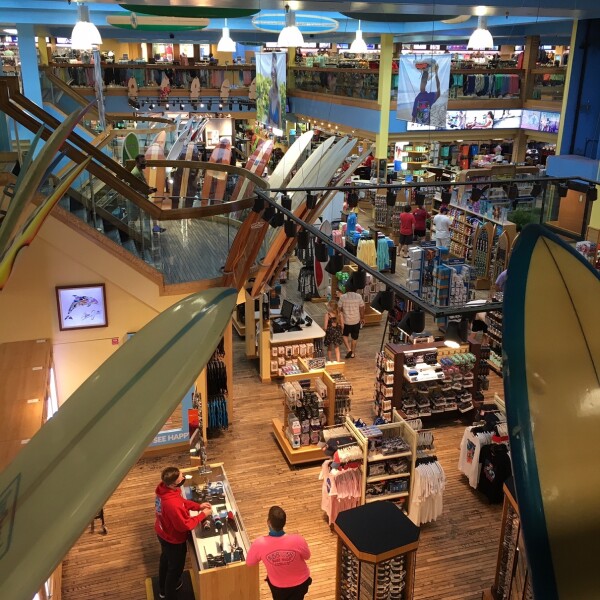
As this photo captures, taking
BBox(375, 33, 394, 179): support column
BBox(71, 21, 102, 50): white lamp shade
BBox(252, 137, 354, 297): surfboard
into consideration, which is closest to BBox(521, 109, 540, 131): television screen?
BBox(375, 33, 394, 179): support column

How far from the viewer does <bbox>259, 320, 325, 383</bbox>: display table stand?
10703mm

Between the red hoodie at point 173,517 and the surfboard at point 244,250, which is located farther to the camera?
the surfboard at point 244,250

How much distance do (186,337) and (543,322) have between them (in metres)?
0.33

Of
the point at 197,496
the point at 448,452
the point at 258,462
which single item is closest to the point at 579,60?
the point at 448,452

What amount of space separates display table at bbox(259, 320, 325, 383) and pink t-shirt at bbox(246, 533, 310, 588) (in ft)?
17.6

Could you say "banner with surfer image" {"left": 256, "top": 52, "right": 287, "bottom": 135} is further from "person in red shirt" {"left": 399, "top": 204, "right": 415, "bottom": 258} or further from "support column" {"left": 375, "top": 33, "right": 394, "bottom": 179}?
"person in red shirt" {"left": 399, "top": 204, "right": 415, "bottom": 258}

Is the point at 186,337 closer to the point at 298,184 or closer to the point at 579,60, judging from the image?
the point at 298,184

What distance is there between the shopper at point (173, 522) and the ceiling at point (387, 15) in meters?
6.02

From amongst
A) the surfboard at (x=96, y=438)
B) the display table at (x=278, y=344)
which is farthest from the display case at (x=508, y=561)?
the surfboard at (x=96, y=438)

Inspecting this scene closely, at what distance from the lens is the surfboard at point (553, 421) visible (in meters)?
0.53

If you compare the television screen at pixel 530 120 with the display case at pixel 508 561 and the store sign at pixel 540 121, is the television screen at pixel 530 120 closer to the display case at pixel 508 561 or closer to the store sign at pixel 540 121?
the store sign at pixel 540 121

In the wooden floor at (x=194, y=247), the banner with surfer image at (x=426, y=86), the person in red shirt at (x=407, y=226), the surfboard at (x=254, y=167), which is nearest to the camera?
the wooden floor at (x=194, y=247)

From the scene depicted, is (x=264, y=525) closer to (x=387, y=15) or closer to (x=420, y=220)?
(x=387, y=15)

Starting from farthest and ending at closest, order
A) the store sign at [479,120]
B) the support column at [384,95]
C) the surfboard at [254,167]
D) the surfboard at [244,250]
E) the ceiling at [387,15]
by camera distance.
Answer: the store sign at [479,120]
the support column at [384,95]
the ceiling at [387,15]
the surfboard at [254,167]
the surfboard at [244,250]
